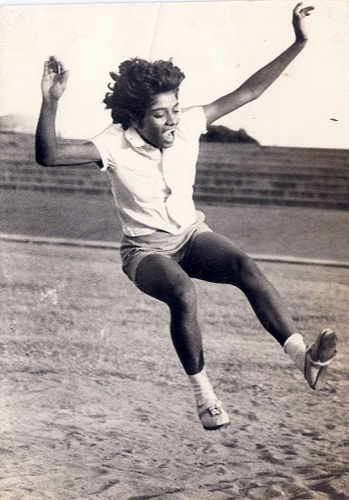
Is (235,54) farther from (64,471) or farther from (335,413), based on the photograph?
(64,471)

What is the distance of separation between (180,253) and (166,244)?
0.25 feet

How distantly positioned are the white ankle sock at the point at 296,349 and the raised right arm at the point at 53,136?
3.99 ft

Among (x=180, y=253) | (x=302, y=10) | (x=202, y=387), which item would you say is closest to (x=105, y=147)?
(x=180, y=253)

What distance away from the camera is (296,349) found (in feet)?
10.8

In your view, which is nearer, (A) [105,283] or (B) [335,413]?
(B) [335,413]

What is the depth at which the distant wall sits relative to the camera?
10.9ft

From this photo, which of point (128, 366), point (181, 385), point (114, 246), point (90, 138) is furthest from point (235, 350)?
point (90, 138)

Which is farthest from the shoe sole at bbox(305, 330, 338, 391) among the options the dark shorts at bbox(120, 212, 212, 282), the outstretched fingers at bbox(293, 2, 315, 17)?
the outstretched fingers at bbox(293, 2, 315, 17)

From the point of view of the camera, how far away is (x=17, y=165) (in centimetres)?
363

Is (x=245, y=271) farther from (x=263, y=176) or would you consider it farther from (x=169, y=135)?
(x=169, y=135)

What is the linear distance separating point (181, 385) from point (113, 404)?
0.34 meters

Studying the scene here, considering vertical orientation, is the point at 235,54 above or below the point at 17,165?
above

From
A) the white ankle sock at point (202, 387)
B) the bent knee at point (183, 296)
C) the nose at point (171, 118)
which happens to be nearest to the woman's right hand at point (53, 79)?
the nose at point (171, 118)

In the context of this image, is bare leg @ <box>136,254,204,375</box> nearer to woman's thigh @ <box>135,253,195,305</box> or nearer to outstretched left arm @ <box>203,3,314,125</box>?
woman's thigh @ <box>135,253,195,305</box>
